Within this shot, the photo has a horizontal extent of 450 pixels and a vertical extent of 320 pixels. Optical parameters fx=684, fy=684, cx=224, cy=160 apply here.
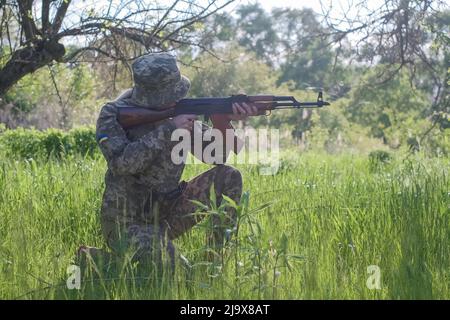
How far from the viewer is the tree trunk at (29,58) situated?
5.37 m

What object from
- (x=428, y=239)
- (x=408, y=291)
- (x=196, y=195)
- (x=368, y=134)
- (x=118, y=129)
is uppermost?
(x=368, y=134)

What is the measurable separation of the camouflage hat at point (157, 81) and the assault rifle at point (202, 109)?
68mm

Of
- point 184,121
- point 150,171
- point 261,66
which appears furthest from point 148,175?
point 261,66

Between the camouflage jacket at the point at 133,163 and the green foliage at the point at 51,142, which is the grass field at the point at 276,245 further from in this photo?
the green foliage at the point at 51,142

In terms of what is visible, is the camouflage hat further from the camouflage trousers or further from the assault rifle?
the camouflage trousers

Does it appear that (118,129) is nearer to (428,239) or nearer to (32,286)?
(32,286)

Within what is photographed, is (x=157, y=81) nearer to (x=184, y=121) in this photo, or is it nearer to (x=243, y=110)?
(x=184, y=121)

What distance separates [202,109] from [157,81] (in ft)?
0.99

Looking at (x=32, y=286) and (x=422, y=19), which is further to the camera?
(x=422, y=19)

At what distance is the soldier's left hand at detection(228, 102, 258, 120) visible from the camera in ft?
13.0

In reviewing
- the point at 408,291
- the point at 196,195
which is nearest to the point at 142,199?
the point at 196,195

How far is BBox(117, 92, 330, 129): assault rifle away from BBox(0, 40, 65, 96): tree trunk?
5.80ft

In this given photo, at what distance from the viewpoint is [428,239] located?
3.85 meters

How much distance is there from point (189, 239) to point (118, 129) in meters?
0.83
